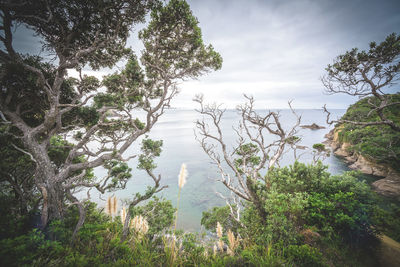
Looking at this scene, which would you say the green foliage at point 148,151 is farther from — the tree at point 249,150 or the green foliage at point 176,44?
the green foliage at point 176,44

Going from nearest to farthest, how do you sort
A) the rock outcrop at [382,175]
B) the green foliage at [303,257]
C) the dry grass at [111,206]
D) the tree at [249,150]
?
the green foliage at [303,257] < the dry grass at [111,206] < the tree at [249,150] < the rock outcrop at [382,175]

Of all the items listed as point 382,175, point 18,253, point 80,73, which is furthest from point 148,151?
point 382,175

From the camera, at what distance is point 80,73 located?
5.26m

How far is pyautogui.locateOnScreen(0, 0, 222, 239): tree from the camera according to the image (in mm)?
4090

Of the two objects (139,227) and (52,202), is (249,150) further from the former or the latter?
(52,202)

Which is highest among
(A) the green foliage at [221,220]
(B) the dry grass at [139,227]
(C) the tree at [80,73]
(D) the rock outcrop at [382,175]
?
(C) the tree at [80,73]

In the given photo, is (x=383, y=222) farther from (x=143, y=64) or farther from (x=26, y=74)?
(x=26, y=74)

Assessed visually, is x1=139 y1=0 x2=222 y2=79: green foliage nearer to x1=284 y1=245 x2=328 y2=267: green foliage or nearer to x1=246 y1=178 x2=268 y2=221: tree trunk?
x1=246 y1=178 x2=268 y2=221: tree trunk

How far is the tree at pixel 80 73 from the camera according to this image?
13.4 ft

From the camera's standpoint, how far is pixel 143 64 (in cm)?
669

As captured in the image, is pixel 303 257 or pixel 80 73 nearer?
pixel 303 257

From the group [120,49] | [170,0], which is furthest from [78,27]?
[170,0]

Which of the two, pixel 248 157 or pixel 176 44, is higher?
pixel 176 44

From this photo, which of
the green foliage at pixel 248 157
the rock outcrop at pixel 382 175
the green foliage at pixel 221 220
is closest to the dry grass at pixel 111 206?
the green foliage at pixel 221 220
